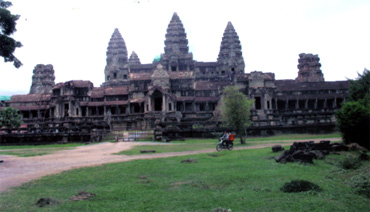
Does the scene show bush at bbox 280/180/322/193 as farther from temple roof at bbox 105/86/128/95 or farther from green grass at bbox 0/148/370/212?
temple roof at bbox 105/86/128/95

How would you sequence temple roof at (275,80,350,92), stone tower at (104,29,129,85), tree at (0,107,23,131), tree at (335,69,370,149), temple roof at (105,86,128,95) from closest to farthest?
1. tree at (335,69,370,149)
2. tree at (0,107,23,131)
3. temple roof at (275,80,350,92)
4. temple roof at (105,86,128,95)
5. stone tower at (104,29,129,85)

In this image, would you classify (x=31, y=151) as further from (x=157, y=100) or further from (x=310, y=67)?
(x=310, y=67)

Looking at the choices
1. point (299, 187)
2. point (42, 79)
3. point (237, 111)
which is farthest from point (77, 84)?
point (299, 187)

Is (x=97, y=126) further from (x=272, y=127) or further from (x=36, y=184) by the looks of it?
(x=36, y=184)

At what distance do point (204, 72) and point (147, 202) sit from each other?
257ft

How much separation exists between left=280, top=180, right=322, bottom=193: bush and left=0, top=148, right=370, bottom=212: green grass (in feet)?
0.93

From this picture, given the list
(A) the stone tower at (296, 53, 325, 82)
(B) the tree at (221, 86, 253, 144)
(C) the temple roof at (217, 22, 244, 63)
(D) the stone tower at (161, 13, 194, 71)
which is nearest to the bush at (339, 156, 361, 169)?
(B) the tree at (221, 86, 253, 144)

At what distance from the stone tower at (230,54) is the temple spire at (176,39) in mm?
10633

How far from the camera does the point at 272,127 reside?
44.8 metres

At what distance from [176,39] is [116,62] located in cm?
1924

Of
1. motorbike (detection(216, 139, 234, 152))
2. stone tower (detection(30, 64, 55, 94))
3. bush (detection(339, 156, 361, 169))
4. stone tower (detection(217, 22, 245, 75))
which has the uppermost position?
stone tower (detection(217, 22, 245, 75))

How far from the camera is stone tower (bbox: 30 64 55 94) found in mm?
83306

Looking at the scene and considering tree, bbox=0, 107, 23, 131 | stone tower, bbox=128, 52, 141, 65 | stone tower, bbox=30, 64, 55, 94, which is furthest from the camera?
stone tower, bbox=128, 52, 141, 65

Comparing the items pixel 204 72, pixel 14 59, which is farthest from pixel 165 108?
pixel 14 59
